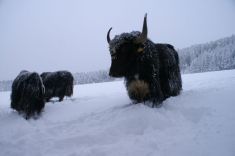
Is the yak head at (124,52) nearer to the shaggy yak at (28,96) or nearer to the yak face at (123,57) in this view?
the yak face at (123,57)

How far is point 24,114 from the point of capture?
6.83 metres

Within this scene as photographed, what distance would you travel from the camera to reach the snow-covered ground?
368cm

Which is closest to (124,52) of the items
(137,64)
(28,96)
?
(137,64)

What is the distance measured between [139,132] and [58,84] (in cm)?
744

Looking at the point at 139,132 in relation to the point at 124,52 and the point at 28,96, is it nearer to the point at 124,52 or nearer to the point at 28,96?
the point at 124,52

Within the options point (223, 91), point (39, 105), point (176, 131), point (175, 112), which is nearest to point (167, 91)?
point (223, 91)

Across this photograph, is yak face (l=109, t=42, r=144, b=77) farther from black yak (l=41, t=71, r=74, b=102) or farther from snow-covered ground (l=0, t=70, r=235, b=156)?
black yak (l=41, t=71, r=74, b=102)

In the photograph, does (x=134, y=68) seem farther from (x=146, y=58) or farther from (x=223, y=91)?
(x=223, y=91)

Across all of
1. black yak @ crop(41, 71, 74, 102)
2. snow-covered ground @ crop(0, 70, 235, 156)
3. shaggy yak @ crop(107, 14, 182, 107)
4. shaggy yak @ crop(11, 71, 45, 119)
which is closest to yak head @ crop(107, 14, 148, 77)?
shaggy yak @ crop(107, 14, 182, 107)

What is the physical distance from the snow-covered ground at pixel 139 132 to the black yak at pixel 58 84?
4.90 meters

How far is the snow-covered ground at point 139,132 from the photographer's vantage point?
12.1 feet

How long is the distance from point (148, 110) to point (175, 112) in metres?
0.56

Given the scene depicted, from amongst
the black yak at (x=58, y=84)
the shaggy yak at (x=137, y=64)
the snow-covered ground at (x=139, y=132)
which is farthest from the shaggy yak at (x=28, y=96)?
the black yak at (x=58, y=84)

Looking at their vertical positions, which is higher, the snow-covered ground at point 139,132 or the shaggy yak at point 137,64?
the shaggy yak at point 137,64
